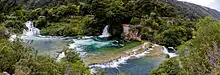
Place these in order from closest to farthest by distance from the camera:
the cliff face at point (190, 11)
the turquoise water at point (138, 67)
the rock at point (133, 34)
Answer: the turquoise water at point (138, 67), the rock at point (133, 34), the cliff face at point (190, 11)

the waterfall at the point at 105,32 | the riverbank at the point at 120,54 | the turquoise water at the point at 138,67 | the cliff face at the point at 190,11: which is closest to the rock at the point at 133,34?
the waterfall at the point at 105,32

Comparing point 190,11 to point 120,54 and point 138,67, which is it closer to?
point 120,54

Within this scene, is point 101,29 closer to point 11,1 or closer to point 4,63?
point 11,1

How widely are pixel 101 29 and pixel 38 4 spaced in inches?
1360

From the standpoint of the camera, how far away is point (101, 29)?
1614 inches

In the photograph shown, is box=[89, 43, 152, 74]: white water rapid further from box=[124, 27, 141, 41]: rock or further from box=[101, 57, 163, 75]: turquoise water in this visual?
box=[124, 27, 141, 41]: rock

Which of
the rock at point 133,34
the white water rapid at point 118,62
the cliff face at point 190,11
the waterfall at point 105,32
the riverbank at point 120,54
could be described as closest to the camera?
the white water rapid at point 118,62

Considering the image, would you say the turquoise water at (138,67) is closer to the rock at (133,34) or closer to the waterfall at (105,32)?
the rock at (133,34)

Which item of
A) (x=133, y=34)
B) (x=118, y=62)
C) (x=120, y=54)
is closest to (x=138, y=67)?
(x=118, y=62)

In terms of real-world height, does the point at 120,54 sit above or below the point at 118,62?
below

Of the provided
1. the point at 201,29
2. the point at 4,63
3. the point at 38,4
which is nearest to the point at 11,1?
the point at 4,63

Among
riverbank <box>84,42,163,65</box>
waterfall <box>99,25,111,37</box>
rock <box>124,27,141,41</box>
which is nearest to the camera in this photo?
riverbank <box>84,42,163,65</box>

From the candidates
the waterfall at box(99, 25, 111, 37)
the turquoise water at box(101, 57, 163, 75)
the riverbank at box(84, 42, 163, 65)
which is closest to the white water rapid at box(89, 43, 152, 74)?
the riverbank at box(84, 42, 163, 65)

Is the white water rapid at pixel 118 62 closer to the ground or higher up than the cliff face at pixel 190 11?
higher up
